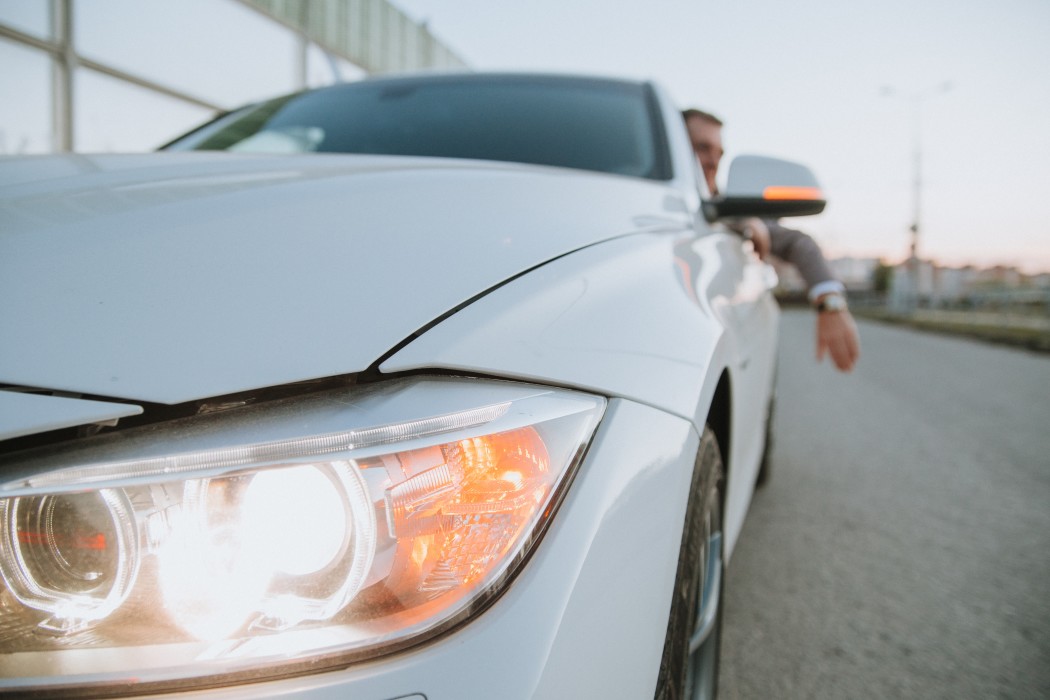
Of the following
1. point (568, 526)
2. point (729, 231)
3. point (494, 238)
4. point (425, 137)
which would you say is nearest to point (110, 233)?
point (494, 238)

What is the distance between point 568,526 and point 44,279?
0.60m

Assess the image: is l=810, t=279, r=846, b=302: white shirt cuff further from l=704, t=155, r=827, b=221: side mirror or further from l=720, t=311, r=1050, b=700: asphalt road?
l=704, t=155, r=827, b=221: side mirror

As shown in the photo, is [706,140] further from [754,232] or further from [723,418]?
[723,418]

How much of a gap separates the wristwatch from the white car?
218 centimetres

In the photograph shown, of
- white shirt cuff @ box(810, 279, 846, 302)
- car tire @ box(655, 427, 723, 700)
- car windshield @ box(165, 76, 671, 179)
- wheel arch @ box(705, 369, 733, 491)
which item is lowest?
car tire @ box(655, 427, 723, 700)

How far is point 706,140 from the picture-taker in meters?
3.29

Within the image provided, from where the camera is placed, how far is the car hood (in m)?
0.69

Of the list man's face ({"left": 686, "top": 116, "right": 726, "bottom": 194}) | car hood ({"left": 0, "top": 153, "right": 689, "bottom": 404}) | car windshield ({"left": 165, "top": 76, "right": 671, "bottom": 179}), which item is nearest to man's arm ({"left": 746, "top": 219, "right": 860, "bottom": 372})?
man's face ({"left": 686, "top": 116, "right": 726, "bottom": 194})

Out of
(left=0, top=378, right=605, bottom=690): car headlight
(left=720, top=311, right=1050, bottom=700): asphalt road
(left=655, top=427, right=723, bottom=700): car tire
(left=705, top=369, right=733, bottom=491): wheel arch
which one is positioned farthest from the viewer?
(left=720, top=311, right=1050, bottom=700): asphalt road

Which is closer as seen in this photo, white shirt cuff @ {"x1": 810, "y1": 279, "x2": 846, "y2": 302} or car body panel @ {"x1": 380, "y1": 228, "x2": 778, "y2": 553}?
car body panel @ {"x1": 380, "y1": 228, "x2": 778, "y2": 553}

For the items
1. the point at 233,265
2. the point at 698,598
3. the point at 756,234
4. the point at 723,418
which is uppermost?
the point at 756,234

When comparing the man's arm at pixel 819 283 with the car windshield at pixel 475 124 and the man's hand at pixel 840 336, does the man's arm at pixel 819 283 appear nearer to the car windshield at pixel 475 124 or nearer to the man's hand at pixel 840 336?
the man's hand at pixel 840 336

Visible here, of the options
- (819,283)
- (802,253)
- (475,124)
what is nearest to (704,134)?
(802,253)

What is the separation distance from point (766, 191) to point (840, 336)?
1.18m
